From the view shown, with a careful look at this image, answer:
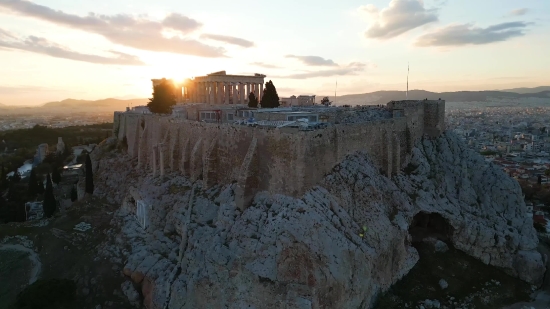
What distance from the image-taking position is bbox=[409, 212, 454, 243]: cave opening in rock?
27.3 metres

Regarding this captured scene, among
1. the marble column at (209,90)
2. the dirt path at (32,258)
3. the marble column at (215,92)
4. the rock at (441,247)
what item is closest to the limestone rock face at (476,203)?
the rock at (441,247)

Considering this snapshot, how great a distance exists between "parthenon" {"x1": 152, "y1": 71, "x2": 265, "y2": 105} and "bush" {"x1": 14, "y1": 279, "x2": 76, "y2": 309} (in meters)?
24.7

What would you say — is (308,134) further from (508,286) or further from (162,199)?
(508,286)

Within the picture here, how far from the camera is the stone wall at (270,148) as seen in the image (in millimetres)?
20516

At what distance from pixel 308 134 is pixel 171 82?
33761 mm

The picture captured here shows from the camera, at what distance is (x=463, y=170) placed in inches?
1224

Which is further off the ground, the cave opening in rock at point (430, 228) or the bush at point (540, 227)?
the cave opening in rock at point (430, 228)

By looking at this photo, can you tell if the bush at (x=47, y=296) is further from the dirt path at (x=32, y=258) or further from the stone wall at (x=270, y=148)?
the stone wall at (x=270, y=148)

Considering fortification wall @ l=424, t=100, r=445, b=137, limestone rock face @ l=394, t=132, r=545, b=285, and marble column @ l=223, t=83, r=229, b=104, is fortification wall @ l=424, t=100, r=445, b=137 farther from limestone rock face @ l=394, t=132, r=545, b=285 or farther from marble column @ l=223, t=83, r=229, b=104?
marble column @ l=223, t=83, r=229, b=104

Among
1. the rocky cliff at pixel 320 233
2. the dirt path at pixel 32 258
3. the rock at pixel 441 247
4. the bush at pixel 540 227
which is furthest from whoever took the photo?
the bush at pixel 540 227

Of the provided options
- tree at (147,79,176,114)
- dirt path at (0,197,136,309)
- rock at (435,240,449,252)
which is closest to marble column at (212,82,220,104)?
tree at (147,79,176,114)

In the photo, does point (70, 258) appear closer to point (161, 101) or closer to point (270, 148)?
point (270, 148)

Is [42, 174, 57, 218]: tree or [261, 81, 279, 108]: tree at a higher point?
[261, 81, 279, 108]: tree

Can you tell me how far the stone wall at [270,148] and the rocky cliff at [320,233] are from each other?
33.2 inches
